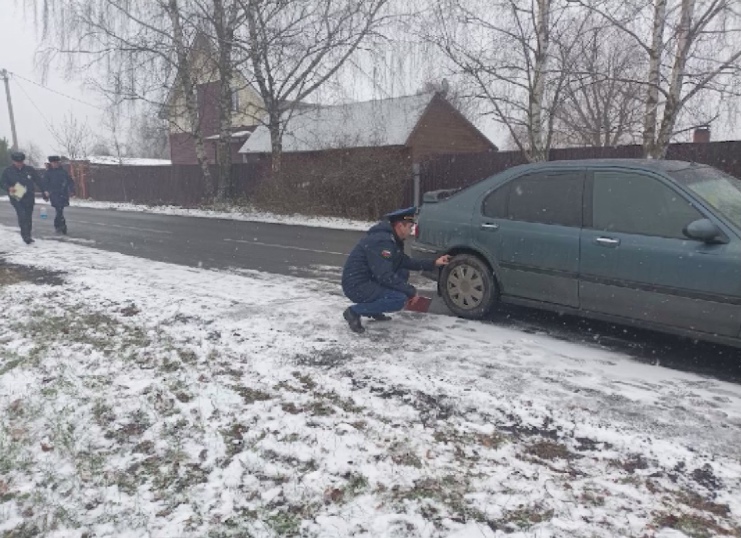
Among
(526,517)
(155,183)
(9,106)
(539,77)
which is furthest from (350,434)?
(9,106)

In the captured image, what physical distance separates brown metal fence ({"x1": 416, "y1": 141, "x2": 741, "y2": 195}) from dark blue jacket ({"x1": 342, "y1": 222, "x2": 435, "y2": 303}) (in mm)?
7611

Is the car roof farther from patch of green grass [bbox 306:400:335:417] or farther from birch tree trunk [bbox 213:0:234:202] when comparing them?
birch tree trunk [bbox 213:0:234:202]

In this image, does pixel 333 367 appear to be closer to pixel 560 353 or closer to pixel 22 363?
pixel 560 353

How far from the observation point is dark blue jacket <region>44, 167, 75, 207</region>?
11977 millimetres

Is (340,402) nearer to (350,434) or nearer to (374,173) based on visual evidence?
(350,434)

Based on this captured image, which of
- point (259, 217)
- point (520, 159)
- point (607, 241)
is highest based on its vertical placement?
point (520, 159)

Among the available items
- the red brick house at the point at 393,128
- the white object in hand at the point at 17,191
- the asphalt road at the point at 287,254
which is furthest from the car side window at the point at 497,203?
the red brick house at the point at 393,128

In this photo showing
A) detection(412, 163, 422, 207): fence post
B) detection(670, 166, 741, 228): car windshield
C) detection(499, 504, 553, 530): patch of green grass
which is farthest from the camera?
detection(412, 163, 422, 207): fence post

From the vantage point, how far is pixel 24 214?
35.8 feet

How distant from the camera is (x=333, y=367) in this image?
4359 mm

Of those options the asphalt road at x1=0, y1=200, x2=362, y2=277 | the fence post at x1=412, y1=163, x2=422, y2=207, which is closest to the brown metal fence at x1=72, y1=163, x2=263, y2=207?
the asphalt road at x1=0, y1=200, x2=362, y2=277

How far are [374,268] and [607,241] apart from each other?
207 cm

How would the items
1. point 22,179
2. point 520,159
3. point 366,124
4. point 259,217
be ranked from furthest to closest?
point 366,124 → point 259,217 → point 520,159 → point 22,179

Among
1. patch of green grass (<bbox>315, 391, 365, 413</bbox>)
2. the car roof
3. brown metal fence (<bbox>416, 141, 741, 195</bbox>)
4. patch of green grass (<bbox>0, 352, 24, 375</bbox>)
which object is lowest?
patch of green grass (<bbox>315, 391, 365, 413</bbox>)
